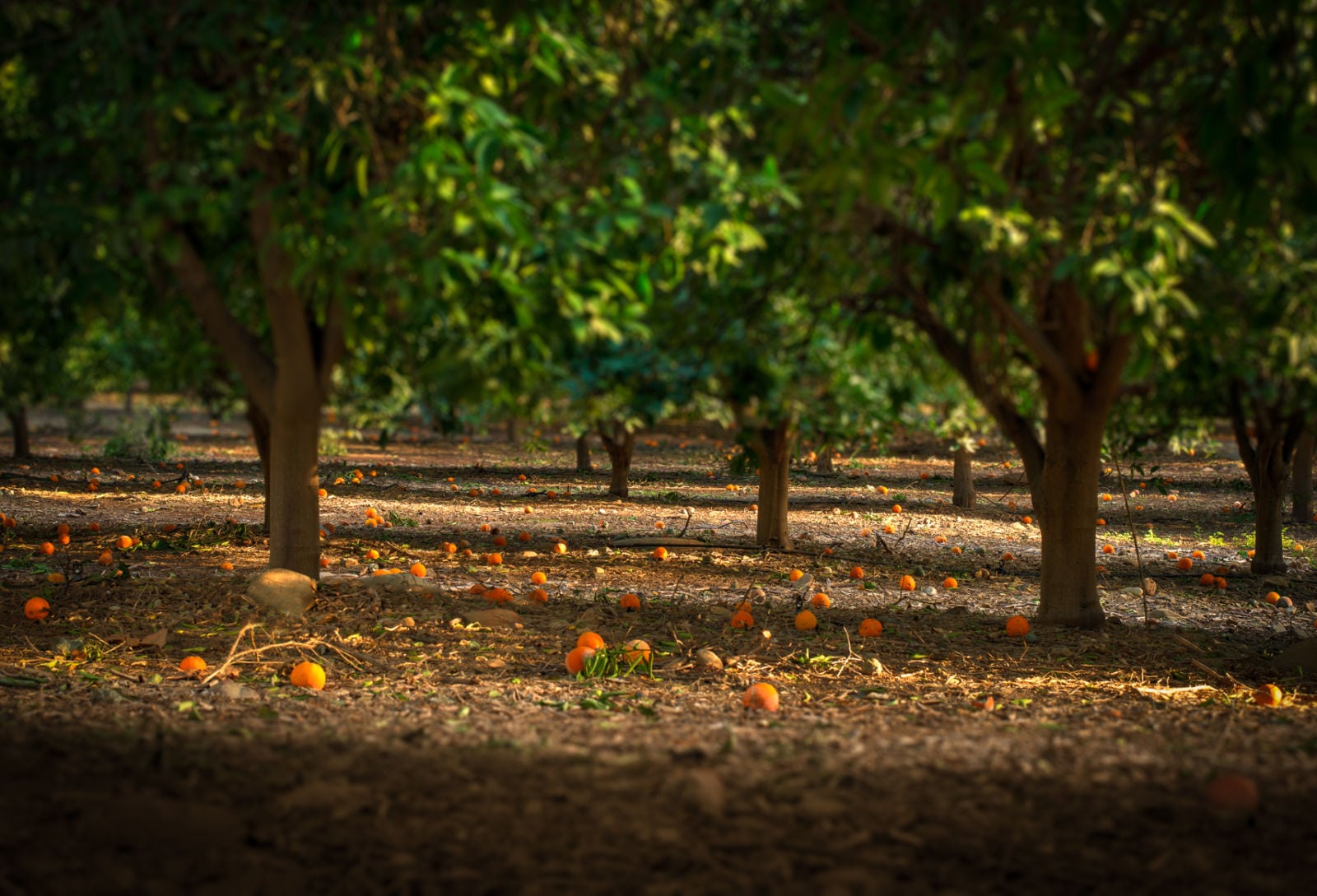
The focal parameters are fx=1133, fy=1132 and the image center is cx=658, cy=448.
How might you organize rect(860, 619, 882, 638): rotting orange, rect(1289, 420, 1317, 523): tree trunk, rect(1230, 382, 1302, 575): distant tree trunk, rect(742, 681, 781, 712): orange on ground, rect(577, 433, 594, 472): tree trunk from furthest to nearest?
rect(577, 433, 594, 472): tree trunk < rect(1289, 420, 1317, 523): tree trunk < rect(1230, 382, 1302, 575): distant tree trunk < rect(860, 619, 882, 638): rotting orange < rect(742, 681, 781, 712): orange on ground

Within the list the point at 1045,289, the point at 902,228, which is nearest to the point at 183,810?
the point at 902,228

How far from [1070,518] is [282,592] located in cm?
529

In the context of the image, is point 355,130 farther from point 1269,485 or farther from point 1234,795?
point 1269,485

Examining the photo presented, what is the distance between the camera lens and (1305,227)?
478 cm

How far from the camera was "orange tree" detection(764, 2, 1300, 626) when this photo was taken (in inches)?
157

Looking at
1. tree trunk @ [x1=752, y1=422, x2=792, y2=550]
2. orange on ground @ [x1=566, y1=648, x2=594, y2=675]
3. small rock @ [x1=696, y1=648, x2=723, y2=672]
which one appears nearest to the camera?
orange on ground @ [x1=566, y1=648, x2=594, y2=675]

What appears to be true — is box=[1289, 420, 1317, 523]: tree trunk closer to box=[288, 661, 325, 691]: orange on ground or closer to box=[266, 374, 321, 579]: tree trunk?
box=[266, 374, 321, 579]: tree trunk

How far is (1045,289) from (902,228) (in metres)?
1.31

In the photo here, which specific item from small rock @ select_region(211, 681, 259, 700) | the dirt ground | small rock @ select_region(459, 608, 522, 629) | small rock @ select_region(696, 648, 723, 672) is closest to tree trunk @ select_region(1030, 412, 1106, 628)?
the dirt ground

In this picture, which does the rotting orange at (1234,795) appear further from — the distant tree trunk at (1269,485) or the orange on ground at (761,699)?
the distant tree trunk at (1269,485)

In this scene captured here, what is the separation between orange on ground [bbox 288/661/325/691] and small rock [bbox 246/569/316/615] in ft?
4.28

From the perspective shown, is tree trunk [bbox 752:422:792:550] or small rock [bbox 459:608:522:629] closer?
small rock [bbox 459:608:522:629]

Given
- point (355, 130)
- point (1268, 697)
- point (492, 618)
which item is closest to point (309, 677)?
point (492, 618)

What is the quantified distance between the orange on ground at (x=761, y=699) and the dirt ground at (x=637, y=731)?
8 cm
